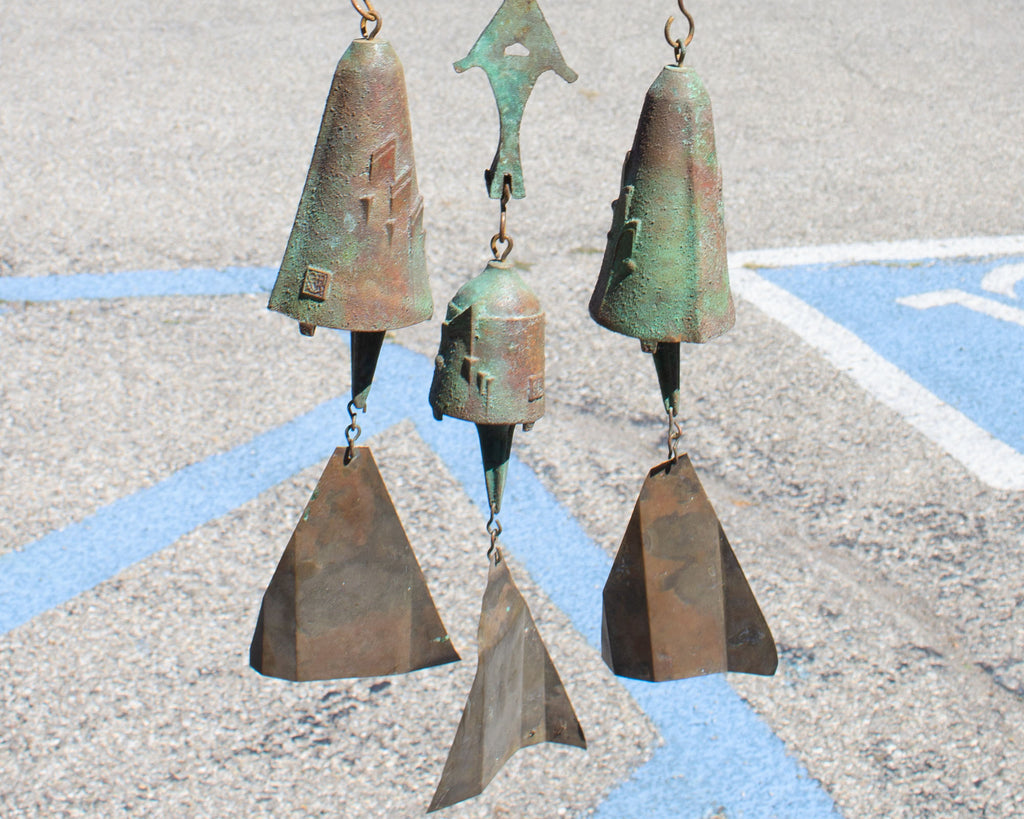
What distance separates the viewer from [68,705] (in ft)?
10.9

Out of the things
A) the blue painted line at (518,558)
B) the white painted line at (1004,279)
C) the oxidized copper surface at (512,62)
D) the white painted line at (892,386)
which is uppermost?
the oxidized copper surface at (512,62)

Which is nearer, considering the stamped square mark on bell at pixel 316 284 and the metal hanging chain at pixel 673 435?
the stamped square mark on bell at pixel 316 284

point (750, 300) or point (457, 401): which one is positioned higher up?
point (457, 401)

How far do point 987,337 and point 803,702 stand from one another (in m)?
2.67

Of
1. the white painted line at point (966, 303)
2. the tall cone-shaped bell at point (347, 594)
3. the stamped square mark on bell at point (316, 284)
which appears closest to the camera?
the stamped square mark on bell at point (316, 284)

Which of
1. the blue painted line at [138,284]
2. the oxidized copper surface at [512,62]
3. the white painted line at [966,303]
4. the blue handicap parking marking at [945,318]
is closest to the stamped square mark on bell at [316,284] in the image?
the oxidized copper surface at [512,62]

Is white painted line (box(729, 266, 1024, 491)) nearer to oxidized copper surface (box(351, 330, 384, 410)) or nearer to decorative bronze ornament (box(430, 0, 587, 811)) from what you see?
decorative bronze ornament (box(430, 0, 587, 811))

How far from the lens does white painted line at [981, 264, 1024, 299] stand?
5.76m

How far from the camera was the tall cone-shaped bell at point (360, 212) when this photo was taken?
173 cm

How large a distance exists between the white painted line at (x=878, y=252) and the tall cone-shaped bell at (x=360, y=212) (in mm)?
4482

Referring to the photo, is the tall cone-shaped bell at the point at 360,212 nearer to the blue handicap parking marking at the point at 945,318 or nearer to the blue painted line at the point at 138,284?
the blue handicap parking marking at the point at 945,318

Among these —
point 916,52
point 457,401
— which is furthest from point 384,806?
point 916,52

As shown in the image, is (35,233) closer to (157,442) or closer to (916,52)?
(157,442)

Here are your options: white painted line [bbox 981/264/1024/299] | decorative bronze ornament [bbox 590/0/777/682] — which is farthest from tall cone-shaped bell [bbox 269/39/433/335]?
white painted line [bbox 981/264/1024/299]
